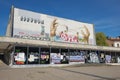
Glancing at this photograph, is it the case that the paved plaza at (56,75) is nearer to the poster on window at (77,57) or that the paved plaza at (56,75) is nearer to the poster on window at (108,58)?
the poster on window at (77,57)

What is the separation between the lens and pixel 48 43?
2703cm

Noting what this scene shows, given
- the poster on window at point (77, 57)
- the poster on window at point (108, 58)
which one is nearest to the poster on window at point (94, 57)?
the poster on window at point (77, 57)

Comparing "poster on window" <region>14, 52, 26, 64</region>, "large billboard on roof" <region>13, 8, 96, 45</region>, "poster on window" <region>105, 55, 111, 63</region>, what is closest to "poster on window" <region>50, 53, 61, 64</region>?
"poster on window" <region>14, 52, 26, 64</region>

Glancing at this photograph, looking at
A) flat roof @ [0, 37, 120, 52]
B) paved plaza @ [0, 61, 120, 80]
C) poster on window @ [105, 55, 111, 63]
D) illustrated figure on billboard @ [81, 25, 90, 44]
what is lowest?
paved plaza @ [0, 61, 120, 80]

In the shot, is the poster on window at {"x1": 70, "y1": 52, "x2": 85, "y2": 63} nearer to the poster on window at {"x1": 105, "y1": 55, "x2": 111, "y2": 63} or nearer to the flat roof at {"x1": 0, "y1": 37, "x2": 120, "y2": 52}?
the flat roof at {"x1": 0, "y1": 37, "x2": 120, "y2": 52}

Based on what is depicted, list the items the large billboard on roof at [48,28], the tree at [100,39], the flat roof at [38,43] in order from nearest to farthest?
the flat roof at [38,43] < the large billboard on roof at [48,28] < the tree at [100,39]

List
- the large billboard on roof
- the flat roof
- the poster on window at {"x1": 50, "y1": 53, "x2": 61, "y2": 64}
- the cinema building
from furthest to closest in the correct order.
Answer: the large billboard on roof → the poster on window at {"x1": 50, "y1": 53, "x2": 61, "y2": 64} → the cinema building → the flat roof

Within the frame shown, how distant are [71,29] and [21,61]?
17260mm

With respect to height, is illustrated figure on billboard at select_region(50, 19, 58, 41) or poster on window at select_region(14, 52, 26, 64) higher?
illustrated figure on billboard at select_region(50, 19, 58, 41)

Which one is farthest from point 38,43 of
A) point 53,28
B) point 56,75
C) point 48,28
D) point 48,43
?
point 56,75

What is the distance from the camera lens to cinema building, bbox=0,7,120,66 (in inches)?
950

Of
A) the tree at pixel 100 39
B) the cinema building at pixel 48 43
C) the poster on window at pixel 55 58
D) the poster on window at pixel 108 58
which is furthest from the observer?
the tree at pixel 100 39

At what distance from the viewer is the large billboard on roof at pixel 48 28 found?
3148cm

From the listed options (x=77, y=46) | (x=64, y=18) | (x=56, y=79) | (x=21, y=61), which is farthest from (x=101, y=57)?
(x=56, y=79)
